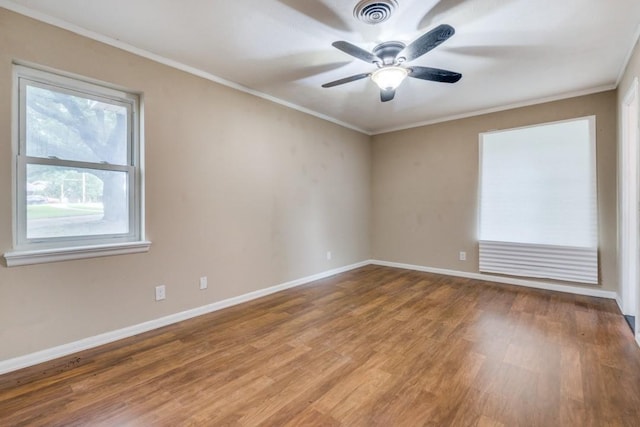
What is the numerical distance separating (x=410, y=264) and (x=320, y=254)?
1.65 metres

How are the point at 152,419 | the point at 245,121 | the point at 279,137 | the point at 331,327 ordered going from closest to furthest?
the point at 152,419
the point at 331,327
the point at 245,121
the point at 279,137

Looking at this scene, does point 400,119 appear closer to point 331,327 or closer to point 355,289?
point 355,289

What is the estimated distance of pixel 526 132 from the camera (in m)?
3.95

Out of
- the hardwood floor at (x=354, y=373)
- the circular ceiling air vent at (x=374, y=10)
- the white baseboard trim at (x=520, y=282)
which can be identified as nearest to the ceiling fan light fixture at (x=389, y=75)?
the circular ceiling air vent at (x=374, y=10)

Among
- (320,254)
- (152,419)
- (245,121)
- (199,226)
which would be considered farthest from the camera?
(320,254)

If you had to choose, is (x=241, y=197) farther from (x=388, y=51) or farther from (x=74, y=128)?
(x=388, y=51)

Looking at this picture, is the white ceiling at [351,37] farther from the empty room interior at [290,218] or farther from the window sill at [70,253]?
the window sill at [70,253]

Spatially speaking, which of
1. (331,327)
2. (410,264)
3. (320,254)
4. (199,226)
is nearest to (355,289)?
(320,254)

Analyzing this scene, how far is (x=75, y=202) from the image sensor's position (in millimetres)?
2354

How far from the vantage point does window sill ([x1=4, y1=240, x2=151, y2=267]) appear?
2.02 m

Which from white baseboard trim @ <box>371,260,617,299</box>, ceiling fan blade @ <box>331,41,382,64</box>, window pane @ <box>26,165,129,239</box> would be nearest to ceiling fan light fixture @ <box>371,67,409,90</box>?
ceiling fan blade @ <box>331,41,382,64</box>

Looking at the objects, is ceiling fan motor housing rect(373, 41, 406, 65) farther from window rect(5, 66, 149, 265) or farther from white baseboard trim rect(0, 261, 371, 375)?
white baseboard trim rect(0, 261, 371, 375)

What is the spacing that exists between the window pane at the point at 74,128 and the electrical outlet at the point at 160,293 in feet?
3.84

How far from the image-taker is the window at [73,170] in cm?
212
